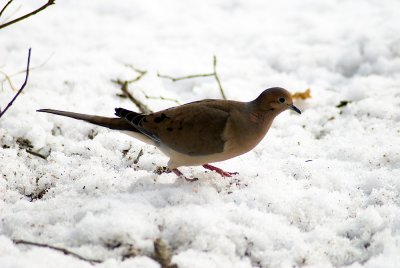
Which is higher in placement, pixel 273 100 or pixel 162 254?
pixel 273 100

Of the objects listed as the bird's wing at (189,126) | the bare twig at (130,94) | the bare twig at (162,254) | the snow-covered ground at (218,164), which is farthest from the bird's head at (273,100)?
the bare twig at (130,94)

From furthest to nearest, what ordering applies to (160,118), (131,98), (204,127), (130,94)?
(130,94) < (131,98) < (160,118) < (204,127)

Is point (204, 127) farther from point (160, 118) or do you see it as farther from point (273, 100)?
point (273, 100)

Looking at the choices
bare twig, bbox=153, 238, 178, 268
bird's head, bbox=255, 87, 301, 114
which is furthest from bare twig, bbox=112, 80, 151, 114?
bare twig, bbox=153, 238, 178, 268

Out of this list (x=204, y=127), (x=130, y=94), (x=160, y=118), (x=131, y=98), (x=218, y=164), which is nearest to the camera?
(x=204, y=127)

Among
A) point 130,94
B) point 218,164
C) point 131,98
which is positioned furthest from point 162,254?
point 130,94

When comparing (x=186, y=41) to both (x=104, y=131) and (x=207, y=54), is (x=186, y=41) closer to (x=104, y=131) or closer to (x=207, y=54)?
(x=207, y=54)
